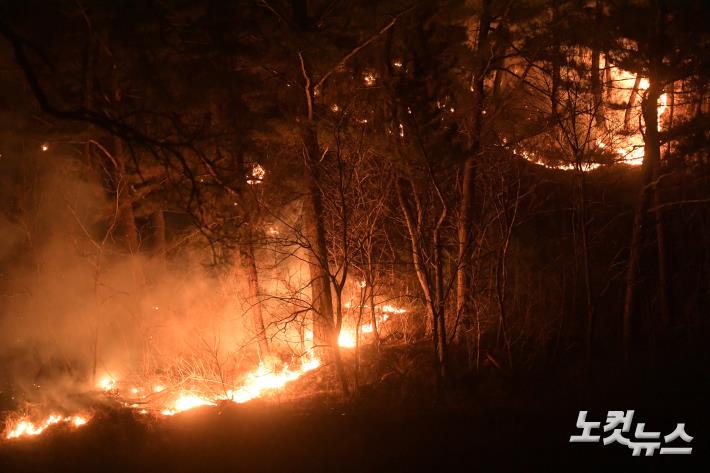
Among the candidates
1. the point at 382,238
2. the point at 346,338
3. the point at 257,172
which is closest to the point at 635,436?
the point at 382,238

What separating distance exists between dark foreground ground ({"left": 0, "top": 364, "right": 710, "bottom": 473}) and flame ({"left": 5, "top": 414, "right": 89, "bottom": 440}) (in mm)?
394

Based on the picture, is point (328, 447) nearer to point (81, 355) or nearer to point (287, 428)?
point (287, 428)

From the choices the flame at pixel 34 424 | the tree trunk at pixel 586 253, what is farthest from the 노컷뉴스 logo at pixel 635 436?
the flame at pixel 34 424

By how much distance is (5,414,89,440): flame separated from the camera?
27.7 ft

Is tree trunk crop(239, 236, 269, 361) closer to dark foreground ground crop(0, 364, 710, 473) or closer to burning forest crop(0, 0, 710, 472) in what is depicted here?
burning forest crop(0, 0, 710, 472)

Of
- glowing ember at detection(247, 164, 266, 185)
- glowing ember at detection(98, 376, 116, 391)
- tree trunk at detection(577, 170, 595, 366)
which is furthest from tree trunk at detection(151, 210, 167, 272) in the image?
tree trunk at detection(577, 170, 595, 366)

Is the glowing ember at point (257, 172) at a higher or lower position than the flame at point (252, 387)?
higher

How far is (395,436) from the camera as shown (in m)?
6.95

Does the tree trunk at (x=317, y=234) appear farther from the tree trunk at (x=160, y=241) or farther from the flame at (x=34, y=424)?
the tree trunk at (x=160, y=241)

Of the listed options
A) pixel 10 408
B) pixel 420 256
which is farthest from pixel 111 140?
pixel 420 256

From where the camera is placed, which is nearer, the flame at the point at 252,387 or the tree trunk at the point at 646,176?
the flame at the point at 252,387

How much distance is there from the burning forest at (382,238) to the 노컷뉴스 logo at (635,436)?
4 centimetres

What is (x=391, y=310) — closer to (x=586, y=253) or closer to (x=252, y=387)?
(x=252, y=387)

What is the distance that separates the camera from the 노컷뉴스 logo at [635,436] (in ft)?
20.7
